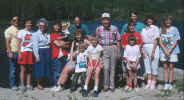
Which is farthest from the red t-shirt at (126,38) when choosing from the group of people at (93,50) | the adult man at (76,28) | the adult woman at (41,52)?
the adult woman at (41,52)

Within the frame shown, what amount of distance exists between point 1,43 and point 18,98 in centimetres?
173

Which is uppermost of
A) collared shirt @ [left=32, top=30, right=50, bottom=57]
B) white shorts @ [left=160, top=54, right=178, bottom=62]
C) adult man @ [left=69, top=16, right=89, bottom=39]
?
adult man @ [left=69, top=16, right=89, bottom=39]

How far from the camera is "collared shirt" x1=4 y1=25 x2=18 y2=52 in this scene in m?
6.88

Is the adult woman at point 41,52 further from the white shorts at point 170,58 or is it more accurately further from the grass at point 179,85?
the grass at point 179,85

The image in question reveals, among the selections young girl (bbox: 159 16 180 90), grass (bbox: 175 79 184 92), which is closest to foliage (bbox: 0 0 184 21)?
young girl (bbox: 159 16 180 90)

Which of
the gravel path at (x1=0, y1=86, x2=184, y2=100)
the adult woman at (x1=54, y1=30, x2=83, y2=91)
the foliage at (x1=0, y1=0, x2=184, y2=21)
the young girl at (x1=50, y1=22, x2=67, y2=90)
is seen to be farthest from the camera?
the foliage at (x1=0, y1=0, x2=184, y2=21)

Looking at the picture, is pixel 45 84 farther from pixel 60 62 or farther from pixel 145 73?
pixel 145 73

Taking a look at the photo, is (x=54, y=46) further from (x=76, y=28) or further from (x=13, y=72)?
(x=13, y=72)

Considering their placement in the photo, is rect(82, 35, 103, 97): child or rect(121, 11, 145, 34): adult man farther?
rect(121, 11, 145, 34): adult man

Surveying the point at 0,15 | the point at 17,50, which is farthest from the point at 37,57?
the point at 0,15

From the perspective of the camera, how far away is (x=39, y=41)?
6.91m

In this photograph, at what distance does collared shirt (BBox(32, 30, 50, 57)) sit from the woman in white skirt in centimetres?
206

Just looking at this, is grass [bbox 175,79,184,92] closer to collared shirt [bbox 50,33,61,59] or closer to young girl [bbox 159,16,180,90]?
young girl [bbox 159,16,180,90]

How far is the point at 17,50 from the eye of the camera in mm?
6949
